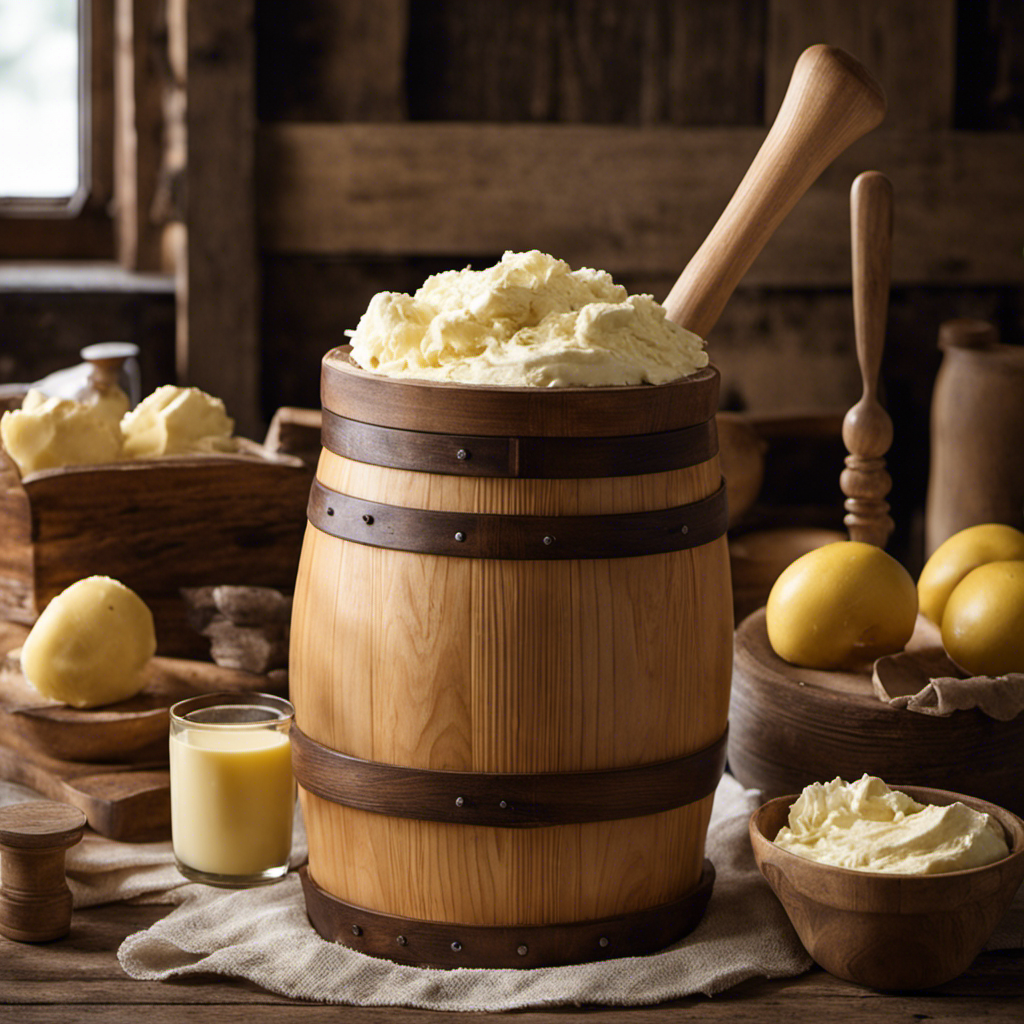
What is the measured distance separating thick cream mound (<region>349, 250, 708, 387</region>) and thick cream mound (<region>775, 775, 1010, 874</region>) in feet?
1.38

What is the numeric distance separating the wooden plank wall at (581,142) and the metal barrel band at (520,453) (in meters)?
1.54

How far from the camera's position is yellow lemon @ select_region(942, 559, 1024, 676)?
5.02 feet

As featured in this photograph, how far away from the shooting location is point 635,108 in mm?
2789

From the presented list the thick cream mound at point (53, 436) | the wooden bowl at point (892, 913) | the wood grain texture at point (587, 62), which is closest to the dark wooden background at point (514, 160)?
the wood grain texture at point (587, 62)

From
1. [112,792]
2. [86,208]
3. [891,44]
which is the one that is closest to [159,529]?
[112,792]

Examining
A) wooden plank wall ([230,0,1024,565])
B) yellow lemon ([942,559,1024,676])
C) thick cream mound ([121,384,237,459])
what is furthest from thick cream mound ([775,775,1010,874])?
wooden plank wall ([230,0,1024,565])

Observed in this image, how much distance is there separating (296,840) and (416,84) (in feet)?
5.40

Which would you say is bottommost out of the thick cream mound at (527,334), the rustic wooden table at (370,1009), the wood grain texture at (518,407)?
the rustic wooden table at (370,1009)

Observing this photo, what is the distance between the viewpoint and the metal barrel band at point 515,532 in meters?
1.23

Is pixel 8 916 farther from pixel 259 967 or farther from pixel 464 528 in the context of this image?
pixel 464 528

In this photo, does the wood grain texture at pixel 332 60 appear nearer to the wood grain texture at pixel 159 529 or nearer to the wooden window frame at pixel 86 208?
the wooden window frame at pixel 86 208

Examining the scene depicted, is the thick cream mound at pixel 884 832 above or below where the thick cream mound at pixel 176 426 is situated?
below

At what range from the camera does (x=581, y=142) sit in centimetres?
275

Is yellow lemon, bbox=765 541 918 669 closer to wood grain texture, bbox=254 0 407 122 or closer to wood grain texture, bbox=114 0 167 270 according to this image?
wood grain texture, bbox=254 0 407 122
